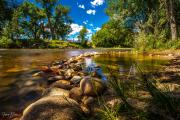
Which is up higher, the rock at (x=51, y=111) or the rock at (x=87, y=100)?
the rock at (x=51, y=111)

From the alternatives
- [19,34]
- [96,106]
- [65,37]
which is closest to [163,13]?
[96,106]

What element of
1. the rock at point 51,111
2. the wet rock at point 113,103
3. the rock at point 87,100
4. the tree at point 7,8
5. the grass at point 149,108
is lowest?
the rock at point 87,100

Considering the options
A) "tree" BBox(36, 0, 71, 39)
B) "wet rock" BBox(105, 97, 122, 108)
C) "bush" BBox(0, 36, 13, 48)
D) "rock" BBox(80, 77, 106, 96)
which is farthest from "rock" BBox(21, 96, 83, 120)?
"tree" BBox(36, 0, 71, 39)

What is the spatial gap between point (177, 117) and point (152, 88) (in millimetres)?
429

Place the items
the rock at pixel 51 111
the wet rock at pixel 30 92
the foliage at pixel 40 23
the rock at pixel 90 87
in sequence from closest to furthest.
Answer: the rock at pixel 51 111 → the rock at pixel 90 87 → the wet rock at pixel 30 92 → the foliage at pixel 40 23

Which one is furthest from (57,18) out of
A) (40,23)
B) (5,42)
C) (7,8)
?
(7,8)

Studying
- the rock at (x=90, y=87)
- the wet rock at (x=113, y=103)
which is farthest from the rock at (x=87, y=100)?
the wet rock at (x=113, y=103)

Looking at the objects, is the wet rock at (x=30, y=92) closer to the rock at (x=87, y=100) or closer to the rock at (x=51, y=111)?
the rock at (x=87, y=100)

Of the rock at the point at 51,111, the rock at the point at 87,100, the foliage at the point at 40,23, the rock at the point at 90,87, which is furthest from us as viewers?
the foliage at the point at 40,23

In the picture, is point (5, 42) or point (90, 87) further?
point (5, 42)

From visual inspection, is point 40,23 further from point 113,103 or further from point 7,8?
point 113,103

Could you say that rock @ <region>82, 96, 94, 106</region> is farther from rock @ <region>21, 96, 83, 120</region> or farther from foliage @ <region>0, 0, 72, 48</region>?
foliage @ <region>0, 0, 72, 48</region>

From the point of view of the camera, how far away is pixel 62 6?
7575cm

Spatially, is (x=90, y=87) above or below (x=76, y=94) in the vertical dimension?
above
